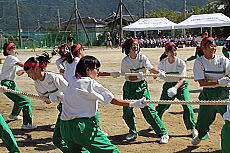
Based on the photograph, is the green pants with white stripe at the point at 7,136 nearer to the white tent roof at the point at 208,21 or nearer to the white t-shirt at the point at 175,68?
the white t-shirt at the point at 175,68

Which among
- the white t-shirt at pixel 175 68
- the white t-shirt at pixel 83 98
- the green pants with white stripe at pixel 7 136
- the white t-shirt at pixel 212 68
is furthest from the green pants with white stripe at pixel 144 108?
the green pants with white stripe at pixel 7 136

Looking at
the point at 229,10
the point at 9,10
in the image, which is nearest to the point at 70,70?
the point at 229,10

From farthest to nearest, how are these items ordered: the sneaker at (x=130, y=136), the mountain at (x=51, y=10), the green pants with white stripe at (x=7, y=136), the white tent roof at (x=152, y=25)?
the mountain at (x=51, y=10) < the white tent roof at (x=152, y=25) < the sneaker at (x=130, y=136) < the green pants with white stripe at (x=7, y=136)

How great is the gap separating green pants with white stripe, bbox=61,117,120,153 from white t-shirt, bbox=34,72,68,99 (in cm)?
127

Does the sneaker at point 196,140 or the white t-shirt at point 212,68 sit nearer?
the white t-shirt at point 212,68

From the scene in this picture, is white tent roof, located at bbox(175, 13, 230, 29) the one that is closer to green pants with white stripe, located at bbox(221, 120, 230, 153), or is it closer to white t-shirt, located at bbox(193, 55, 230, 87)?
white t-shirt, located at bbox(193, 55, 230, 87)

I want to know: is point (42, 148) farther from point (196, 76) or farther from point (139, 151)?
point (196, 76)

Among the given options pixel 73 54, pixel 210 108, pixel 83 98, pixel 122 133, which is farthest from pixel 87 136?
pixel 73 54

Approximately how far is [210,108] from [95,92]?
2.07m

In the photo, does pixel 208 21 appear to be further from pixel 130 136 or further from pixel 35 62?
pixel 35 62

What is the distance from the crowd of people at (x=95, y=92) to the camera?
3.54 meters

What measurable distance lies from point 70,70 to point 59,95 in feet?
5.32

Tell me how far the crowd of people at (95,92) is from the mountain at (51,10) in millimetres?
39060

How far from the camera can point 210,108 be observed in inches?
187
